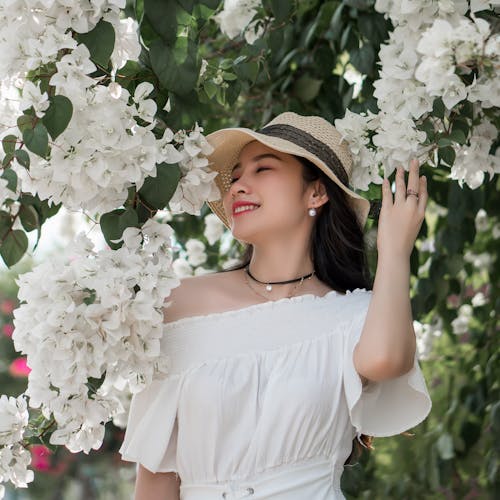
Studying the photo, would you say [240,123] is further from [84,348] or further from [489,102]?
[84,348]

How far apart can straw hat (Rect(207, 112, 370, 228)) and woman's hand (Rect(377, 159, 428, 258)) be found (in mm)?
249

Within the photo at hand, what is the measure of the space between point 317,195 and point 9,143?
2.55 feet

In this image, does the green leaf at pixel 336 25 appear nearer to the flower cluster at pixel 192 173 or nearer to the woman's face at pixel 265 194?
the woman's face at pixel 265 194

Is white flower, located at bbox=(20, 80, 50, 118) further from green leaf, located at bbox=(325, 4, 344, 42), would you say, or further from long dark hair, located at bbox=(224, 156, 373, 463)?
green leaf, located at bbox=(325, 4, 344, 42)

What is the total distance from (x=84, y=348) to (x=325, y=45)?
5.33 feet

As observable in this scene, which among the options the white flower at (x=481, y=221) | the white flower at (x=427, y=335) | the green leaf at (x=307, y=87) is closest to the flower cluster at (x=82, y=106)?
the green leaf at (x=307, y=87)

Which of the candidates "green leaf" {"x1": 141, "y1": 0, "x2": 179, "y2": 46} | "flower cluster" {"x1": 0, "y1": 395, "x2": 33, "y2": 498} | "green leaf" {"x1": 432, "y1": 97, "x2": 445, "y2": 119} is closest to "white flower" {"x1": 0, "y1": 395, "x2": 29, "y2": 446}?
"flower cluster" {"x1": 0, "y1": 395, "x2": 33, "y2": 498}

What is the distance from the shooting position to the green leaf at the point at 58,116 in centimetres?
173

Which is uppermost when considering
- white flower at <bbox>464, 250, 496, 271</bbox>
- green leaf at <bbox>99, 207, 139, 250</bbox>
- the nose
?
green leaf at <bbox>99, 207, 139, 250</bbox>

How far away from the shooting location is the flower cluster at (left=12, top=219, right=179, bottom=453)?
1.79 meters

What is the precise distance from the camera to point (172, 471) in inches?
87.0

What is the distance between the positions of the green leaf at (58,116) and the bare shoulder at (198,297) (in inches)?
23.6

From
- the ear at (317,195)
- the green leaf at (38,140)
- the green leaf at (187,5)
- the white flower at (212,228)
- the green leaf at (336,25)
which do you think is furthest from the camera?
the white flower at (212,228)

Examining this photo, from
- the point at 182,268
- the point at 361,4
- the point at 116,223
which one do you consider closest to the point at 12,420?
the point at 116,223
